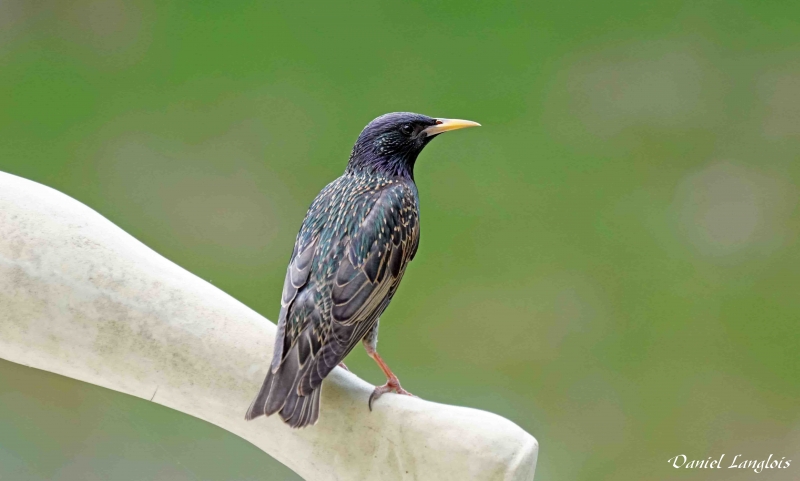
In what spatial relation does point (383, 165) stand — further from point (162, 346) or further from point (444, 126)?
point (162, 346)

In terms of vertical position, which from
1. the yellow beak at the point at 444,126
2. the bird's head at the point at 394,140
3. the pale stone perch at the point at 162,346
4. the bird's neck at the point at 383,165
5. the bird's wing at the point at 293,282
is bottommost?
the pale stone perch at the point at 162,346

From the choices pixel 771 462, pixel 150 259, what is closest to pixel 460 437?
pixel 150 259

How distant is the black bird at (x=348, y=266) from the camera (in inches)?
54.7

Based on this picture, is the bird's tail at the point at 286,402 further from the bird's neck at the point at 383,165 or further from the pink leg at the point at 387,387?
the bird's neck at the point at 383,165

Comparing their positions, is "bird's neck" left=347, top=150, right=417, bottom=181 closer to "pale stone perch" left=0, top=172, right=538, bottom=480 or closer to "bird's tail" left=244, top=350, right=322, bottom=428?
"pale stone perch" left=0, top=172, right=538, bottom=480

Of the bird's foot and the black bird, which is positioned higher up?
the black bird

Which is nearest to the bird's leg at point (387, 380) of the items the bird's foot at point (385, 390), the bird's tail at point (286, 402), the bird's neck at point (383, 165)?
the bird's foot at point (385, 390)

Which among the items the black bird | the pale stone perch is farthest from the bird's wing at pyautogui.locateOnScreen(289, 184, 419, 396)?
the pale stone perch

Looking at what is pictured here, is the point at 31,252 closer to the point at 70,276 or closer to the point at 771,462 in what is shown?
the point at 70,276

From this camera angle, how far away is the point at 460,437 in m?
1.38

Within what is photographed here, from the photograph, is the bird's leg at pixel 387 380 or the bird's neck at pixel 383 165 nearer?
the bird's leg at pixel 387 380

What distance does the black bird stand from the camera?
1390mm

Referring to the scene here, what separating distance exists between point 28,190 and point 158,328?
1.14 feet

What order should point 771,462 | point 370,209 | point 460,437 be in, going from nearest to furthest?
point 460,437, point 370,209, point 771,462
